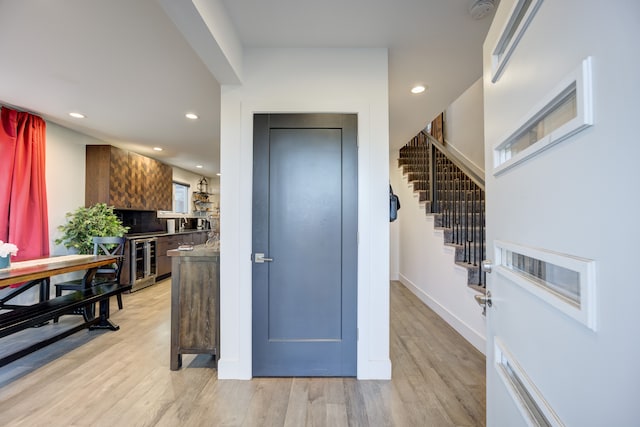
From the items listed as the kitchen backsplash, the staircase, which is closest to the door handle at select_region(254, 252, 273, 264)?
the staircase

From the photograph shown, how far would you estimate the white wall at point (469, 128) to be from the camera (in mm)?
4148

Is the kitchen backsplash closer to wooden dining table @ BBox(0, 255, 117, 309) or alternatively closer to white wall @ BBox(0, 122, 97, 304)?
white wall @ BBox(0, 122, 97, 304)

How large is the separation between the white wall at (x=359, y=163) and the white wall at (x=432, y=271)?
1229 millimetres

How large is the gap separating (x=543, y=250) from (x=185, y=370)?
2.60m

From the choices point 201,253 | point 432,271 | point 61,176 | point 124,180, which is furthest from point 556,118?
point 124,180

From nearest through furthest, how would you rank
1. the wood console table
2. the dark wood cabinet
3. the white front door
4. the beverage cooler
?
the white front door < the wood console table < the dark wood cabinet < the beverage cooler

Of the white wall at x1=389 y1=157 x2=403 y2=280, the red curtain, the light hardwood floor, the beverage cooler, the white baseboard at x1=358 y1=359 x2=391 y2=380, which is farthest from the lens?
the white wall at x1=389 y1=157 x2=403 y2=280

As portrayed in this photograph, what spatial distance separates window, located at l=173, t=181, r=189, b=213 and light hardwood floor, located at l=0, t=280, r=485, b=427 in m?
4.50

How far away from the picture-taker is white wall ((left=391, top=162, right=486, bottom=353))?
9.07 feet

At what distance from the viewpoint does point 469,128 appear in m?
4.38

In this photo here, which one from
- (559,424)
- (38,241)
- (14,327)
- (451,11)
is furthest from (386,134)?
(38,241)

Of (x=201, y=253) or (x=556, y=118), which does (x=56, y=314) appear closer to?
(x=201, y=253)

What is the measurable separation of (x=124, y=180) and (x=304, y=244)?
4429 mm

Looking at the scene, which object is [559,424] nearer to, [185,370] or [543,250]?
[543,250]
